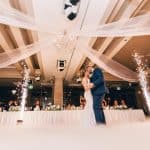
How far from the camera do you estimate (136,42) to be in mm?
5387

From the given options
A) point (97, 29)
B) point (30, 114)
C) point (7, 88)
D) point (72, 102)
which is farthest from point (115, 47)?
point (7, 88)

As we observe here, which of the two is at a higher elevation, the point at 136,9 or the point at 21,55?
the point at 136,9

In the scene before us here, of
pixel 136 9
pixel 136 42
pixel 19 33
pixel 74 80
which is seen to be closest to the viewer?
pixel 136 9

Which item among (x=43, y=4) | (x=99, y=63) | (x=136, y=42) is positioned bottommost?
(x=99, y=63)

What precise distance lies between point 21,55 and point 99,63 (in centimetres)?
147

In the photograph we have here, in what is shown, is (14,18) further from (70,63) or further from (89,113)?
(70,63)

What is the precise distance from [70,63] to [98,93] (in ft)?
10.6

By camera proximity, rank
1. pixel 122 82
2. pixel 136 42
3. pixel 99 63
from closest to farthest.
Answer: pixel 99 63
pixel 136 42
pixel 122 82

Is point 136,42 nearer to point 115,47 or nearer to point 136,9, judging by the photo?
point 115,47

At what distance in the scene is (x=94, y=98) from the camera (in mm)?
2619

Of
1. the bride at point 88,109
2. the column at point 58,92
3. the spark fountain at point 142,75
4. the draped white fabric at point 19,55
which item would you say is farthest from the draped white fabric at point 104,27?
the column at point 58,92

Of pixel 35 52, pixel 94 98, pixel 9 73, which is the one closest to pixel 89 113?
pixel 94 98

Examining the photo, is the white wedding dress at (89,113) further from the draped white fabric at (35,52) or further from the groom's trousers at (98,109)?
the draped white fabric at (35,52)

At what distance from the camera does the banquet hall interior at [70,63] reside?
1.57 metres
